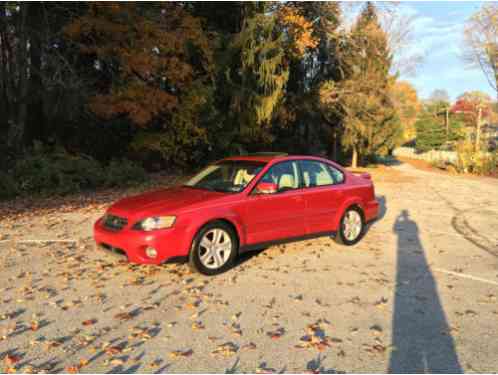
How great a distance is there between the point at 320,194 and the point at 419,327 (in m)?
2.87

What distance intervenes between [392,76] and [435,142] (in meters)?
28.9

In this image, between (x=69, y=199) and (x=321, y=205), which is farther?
(x=69, y=199)

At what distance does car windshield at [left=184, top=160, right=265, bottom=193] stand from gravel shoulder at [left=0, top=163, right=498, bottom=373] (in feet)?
3.79

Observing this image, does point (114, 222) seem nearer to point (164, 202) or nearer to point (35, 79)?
point (164, 202)

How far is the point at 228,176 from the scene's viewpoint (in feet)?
20.5

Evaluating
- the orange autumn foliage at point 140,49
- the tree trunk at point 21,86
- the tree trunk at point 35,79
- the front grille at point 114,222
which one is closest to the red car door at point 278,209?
the front grille at point 114,222

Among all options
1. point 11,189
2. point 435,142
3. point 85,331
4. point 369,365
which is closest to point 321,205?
point 369,365

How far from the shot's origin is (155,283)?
510 cm

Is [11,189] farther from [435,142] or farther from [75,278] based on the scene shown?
[435,142]

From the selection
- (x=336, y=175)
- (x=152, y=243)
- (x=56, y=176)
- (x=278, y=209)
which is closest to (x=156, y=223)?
(x=152, y=243)

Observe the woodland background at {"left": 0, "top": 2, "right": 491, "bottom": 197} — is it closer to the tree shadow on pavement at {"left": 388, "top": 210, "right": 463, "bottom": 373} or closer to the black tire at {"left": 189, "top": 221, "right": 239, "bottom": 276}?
the black tire at {"left": 189, "top": 221, "right": 239, "bottom": 276}

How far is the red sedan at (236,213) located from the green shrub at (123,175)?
8425 millimetres

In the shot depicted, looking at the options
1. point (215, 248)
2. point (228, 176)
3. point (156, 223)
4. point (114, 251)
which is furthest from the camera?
point (228, 176)

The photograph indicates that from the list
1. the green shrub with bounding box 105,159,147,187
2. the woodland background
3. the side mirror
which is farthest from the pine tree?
the side mirror
